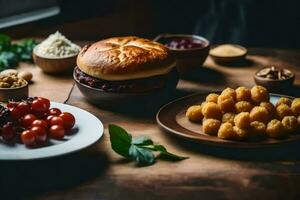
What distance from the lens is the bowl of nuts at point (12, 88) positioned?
2107 millimetres

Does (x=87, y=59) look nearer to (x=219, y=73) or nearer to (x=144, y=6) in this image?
(x=219, y=73)

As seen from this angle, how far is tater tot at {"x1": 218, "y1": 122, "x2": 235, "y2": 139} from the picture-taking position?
1.70m

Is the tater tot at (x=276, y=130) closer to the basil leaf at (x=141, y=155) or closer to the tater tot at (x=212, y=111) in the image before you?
the tater tot at (x=212, y=111)

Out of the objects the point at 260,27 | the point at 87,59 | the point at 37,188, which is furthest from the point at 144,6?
the point at 37,188

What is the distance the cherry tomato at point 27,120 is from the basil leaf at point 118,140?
0.77ft

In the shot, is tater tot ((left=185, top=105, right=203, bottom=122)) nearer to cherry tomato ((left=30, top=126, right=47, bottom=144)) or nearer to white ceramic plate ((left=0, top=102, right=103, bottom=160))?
white ceramic plate ((left=0, top=102, right=103, bottom=160))

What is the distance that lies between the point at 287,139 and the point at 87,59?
2.43 feet

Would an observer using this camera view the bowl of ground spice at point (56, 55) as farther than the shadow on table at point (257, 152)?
Yes

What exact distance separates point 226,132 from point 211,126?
2.5 inches

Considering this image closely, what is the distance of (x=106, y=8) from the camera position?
383 cm

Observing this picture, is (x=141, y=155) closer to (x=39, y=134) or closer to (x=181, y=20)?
(x=39, y=134)

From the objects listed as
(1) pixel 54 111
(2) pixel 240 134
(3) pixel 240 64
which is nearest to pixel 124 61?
(1) pixel 54 111

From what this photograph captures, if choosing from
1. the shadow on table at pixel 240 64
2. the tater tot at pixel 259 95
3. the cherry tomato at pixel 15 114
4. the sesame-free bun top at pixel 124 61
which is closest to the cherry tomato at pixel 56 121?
the cherry tomato at pixel 15 114

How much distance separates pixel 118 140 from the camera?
1.71m
